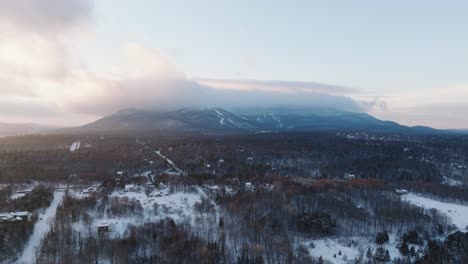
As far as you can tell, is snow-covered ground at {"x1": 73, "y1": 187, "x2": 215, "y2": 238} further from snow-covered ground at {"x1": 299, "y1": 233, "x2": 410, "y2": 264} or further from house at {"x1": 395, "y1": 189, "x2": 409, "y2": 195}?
house at {"x1": 395, "y1": 189, "x2": 409, "y2": 195}

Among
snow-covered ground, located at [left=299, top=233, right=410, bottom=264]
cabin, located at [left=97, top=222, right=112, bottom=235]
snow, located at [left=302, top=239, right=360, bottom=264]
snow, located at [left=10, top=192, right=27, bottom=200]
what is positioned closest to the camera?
snow, located at [left=302, top=239, right=360, bottom=264]

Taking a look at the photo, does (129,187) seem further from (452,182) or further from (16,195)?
(452,182)

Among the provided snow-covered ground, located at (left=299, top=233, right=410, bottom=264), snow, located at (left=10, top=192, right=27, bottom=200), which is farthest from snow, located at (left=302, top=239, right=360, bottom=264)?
snow, located at (left=10, top=192, right=27, bottom=200)

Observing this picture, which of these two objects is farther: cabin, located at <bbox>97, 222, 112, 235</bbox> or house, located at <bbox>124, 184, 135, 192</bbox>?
house, located at <bbox>124, 184, 135, 192</bbox>

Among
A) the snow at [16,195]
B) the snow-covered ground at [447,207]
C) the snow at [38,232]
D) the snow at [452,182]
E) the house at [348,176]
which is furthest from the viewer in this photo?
the snow at [452,182]

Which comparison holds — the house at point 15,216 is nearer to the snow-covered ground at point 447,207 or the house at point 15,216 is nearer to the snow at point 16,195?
the snow at point 16,195

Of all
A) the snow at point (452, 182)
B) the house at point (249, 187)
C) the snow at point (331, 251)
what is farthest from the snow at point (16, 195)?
the snow at point (452, 182)

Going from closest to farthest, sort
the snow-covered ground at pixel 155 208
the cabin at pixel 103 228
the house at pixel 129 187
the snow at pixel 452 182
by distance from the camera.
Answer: the cabin at pixel 103 228
the snow-covered ground at pixel 155 208
the house at pixel 129 187
the snow at pixel 452 182
